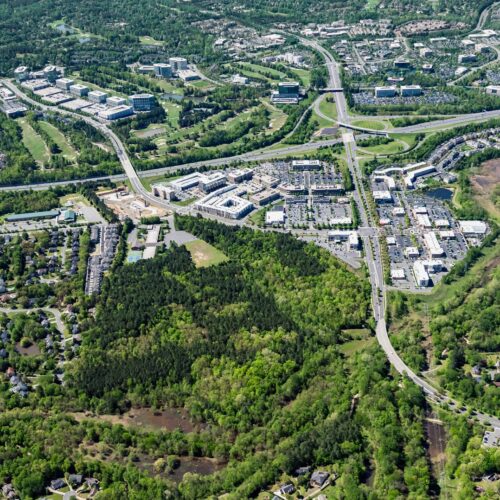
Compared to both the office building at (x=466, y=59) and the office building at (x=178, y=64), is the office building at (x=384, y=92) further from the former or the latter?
the office building at (x=178, y=64)

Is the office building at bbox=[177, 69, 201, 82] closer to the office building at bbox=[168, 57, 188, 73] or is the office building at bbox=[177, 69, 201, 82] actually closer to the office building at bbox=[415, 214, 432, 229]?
the office building at bbox=[168, 57, 188, 73]

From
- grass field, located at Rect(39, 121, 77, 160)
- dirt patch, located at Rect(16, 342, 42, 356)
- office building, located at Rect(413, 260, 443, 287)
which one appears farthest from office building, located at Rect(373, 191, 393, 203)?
grass field, located at Rect(39, 121, 77, 160)

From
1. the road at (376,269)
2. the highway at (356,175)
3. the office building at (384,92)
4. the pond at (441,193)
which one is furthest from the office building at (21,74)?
the pond at (441,193)

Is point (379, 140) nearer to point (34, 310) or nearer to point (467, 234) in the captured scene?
point (467, 234)

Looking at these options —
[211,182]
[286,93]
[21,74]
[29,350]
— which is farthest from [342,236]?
[21,74]

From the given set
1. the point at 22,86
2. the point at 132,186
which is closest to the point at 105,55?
the point at 22,86
